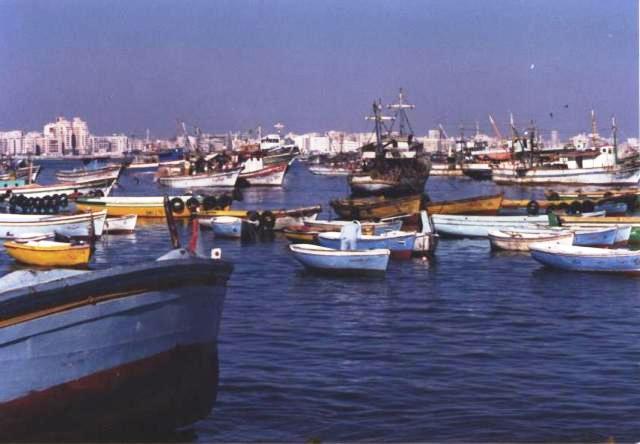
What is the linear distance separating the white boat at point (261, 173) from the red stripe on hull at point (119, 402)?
84.3 meters

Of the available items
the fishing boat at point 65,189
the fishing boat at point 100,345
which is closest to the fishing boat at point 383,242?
the fishing boat at point 100,345

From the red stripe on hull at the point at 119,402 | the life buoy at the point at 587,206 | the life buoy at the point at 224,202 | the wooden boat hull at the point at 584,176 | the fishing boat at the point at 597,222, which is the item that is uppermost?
the red stripe on hull at the point at 119,402

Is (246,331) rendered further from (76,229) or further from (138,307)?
(76,229)

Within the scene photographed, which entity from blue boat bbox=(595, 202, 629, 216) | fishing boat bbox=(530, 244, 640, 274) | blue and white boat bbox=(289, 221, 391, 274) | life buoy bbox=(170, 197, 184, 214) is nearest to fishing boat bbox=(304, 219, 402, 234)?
blue and white boat bbox=(289, 221, 391, 274)

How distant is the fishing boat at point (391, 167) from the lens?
7175 centimetres

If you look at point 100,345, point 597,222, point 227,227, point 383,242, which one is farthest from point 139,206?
point 100,345

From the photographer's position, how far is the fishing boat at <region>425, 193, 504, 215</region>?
46325 mm

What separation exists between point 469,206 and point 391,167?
102 ft

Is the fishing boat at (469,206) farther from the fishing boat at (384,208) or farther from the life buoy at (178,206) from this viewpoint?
the life buoy at (178,206)

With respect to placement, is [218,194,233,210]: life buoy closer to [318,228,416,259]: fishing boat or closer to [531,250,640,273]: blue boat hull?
[318,228,416,259]: fishing boat

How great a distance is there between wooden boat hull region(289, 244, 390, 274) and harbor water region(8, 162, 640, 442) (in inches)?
13.9

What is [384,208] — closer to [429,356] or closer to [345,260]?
[345,260]

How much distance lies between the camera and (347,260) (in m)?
27.7

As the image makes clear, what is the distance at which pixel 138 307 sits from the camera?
1066 cm
